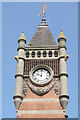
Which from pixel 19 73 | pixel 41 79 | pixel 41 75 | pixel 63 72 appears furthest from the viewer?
pixel 41 75

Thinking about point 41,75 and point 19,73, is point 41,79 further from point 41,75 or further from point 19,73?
point 19,73

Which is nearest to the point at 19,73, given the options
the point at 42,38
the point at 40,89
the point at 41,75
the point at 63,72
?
the point at 41,75

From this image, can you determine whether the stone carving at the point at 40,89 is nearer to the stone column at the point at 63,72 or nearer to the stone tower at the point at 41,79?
the stone tower at the point at 41,79

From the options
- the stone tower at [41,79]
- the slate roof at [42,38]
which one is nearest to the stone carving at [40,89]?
the stone tower at [41,79]

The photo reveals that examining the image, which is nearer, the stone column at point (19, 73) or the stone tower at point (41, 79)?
the stone tower at point (41, 79)

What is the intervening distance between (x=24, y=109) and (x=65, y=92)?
539 cm

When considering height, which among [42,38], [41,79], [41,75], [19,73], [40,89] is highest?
[42,38]

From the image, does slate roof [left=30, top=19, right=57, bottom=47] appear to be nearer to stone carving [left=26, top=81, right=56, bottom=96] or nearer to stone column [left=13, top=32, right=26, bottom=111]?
stone column [left=13, top=32, right=26, bottom=111]

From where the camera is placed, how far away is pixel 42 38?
159 feet

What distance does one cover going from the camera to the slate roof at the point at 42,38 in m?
47.3

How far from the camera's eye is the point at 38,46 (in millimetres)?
46250

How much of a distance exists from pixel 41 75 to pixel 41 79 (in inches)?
23.7

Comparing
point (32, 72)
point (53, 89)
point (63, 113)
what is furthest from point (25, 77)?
point (63, 113)

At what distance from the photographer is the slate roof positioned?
47.3 meters
